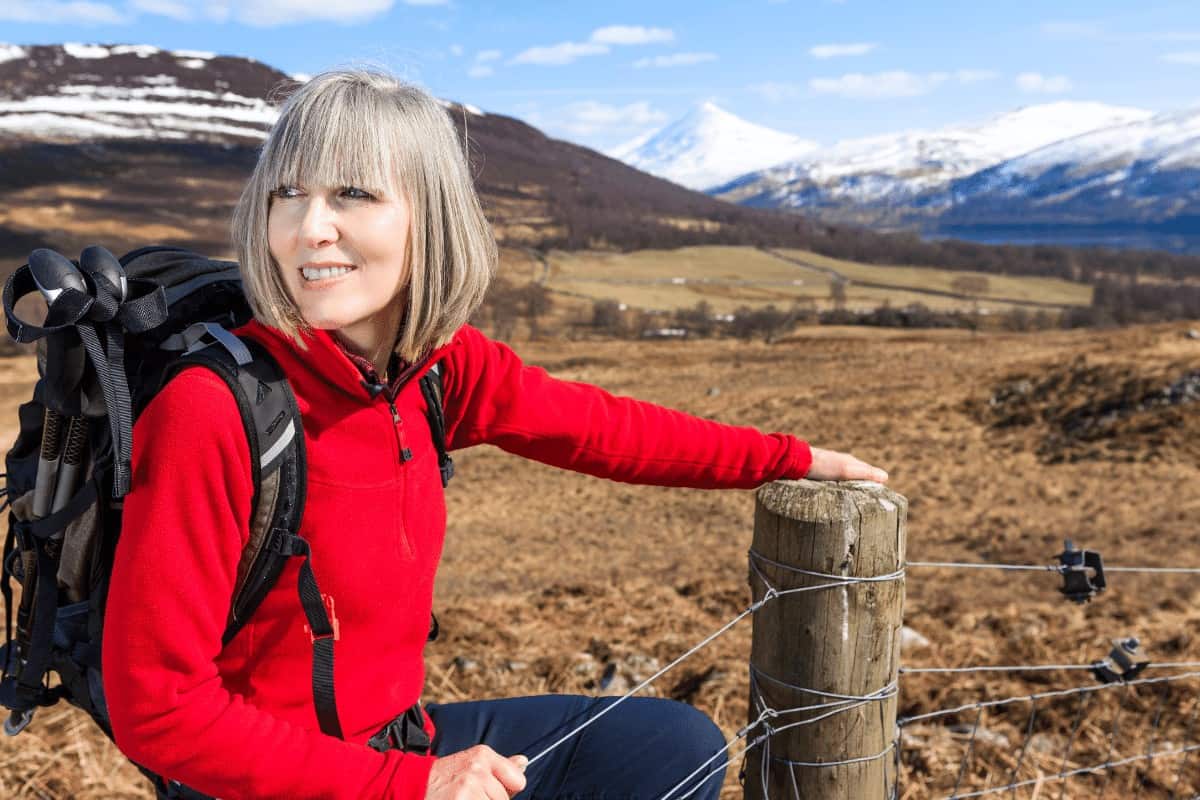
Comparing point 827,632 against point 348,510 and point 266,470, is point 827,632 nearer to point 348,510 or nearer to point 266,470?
point 348,510

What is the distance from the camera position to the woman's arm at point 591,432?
6.35 feet

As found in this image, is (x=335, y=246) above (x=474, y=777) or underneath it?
above

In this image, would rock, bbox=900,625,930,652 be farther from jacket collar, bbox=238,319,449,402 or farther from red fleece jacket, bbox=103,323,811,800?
jacket collar, bbox=238,319,449,402

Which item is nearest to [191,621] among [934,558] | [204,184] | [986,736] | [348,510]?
[348,510]

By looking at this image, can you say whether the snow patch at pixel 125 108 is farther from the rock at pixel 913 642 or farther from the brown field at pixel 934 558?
the rock at pixel 913 642

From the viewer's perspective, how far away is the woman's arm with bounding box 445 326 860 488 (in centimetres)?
194

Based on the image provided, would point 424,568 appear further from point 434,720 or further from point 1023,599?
point 1023,599

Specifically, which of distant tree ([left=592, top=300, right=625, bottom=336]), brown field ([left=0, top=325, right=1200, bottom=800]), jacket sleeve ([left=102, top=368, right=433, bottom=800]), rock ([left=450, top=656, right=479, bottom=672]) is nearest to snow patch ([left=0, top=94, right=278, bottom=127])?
distant tree ([left=592, top=300, right=625, bottom=336])

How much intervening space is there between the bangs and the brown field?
2632 mm

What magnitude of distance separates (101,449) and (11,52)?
16331 cm

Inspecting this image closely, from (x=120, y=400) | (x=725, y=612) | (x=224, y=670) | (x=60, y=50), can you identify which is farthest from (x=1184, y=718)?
(x=60, y=50)

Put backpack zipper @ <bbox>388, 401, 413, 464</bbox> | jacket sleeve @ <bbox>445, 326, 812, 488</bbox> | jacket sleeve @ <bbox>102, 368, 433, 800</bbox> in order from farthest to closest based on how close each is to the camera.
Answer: jacket sleeve @ <bbox>445, 326, 812, 488</bbox> → backpack zipper @ <bbox>388, 401, 413, 464</bbox> → jacket sleeve @ <bbox>102, 368, 433, 800</bbox>

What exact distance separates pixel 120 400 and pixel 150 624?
33cm

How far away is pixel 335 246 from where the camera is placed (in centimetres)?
154
